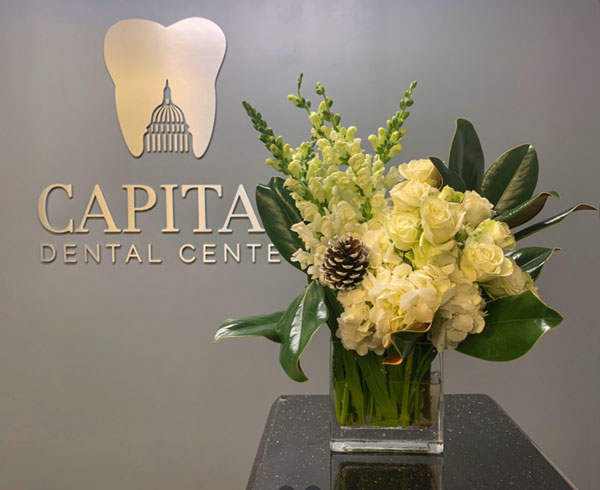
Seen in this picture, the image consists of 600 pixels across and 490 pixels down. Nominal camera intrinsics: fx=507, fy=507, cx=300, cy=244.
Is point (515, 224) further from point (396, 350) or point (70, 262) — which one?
point (70, 262)

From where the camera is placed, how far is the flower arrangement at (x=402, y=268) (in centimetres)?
71

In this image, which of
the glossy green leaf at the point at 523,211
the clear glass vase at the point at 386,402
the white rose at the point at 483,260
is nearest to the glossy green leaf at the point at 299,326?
the clear glass vase at the point at 386,402

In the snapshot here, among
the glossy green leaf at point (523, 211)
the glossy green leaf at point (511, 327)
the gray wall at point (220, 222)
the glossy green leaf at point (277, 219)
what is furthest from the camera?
the gray wall at point (220, 222)

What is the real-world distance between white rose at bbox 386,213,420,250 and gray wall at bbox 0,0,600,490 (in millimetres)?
1548

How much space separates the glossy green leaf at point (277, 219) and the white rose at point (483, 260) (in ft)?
1.02

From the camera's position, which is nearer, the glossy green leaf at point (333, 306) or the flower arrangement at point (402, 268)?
the flower arrangement at point (402, 268)

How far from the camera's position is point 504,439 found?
92 centimetres

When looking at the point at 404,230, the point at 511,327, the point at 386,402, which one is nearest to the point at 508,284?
the point at 511,327

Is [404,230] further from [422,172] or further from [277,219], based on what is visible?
[277,219]

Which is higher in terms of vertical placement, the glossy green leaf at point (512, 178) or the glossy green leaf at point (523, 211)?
the glossy green leaf at point (512, 178)

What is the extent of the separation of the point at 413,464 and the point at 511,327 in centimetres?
28

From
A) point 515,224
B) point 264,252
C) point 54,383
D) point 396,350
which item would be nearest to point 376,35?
point 264,252

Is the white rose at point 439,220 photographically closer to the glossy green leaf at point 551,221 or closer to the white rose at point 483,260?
the white rose at point 483,260

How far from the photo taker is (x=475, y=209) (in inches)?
29.4
